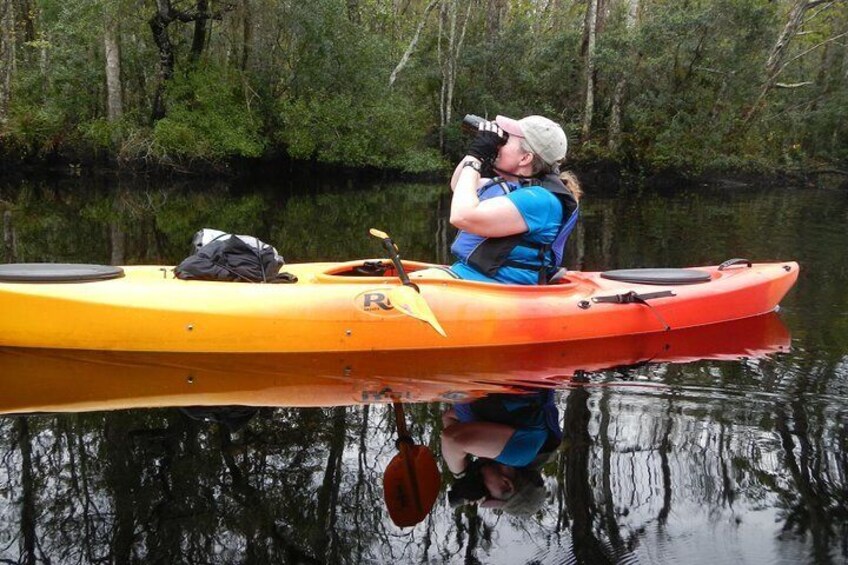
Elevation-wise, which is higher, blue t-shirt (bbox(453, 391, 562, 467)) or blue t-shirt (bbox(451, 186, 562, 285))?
blue t-shirt (bbox(451, 186, 562, 285))

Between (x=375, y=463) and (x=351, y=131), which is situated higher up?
(x=351, y=131)

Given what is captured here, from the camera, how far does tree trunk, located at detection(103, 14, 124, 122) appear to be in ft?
48.3

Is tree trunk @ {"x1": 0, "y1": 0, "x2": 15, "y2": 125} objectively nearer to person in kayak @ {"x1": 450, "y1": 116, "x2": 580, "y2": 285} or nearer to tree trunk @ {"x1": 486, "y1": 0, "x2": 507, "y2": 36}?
tree trunk @ {"x1": 486, "y1": 0, "x2": 507, "y2": 36}

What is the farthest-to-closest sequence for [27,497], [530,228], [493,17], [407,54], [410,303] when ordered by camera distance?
1. [493,17]
2. [407,54]
3. [530,228]
4. [410,303]
5. [27,497]

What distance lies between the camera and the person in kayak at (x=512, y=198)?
3418mm

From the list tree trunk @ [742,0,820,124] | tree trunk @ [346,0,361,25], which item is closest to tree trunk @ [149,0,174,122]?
tree trunk @ [346,0,361,25]

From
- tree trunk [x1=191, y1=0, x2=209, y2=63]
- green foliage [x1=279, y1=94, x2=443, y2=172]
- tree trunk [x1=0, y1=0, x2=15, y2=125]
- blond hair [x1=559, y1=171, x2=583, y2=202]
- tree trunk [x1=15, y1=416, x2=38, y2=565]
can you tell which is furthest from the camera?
green foliage [x1=279, y1=94, x2=443, y2=172]

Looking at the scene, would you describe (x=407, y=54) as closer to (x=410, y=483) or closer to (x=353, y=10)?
(x=353, y=10)

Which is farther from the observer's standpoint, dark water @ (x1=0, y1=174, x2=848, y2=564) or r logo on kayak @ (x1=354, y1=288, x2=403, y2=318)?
r logo on kayak @ (x1=354, y1=288, x2=403, y2=318)

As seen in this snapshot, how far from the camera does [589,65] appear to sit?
17219 mm

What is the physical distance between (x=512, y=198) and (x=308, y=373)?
1.26 m

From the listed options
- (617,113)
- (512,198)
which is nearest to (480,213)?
(512,198)

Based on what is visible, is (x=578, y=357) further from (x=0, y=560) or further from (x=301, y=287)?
(x=0, y=560)

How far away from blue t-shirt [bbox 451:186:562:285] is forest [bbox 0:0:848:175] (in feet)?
42.3
